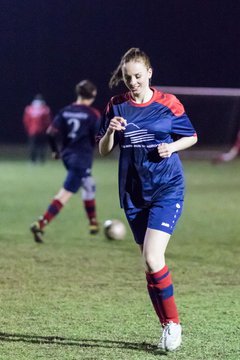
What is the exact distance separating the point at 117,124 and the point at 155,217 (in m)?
0.72

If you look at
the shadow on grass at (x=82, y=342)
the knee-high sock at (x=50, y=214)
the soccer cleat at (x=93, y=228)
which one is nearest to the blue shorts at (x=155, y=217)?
the shadow on grass at (x=82, y=342)

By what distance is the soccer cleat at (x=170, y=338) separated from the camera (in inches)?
212

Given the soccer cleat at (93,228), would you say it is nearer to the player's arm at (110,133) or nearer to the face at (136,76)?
the player's arm at (110,133)

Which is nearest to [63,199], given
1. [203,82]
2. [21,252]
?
[21,252]

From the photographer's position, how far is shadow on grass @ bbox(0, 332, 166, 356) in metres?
5.50

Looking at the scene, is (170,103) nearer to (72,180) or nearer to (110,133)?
(110,133)

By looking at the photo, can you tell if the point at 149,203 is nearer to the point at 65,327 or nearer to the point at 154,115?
the point at 154,115

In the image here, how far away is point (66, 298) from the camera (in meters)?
7.17

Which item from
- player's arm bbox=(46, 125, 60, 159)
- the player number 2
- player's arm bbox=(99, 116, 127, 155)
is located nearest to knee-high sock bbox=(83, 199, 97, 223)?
player's arm bbox=(46, 125, 60, 159)

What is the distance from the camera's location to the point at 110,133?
5.51 meters

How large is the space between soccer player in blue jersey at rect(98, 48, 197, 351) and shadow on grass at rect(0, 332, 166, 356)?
133mm

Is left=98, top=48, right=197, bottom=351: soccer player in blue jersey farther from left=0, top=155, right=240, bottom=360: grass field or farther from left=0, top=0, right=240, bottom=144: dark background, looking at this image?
left=0, top=0, right=240, bottom=144: dark background

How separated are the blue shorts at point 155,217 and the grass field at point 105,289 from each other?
82 centimetres

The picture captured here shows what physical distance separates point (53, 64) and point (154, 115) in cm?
2259
